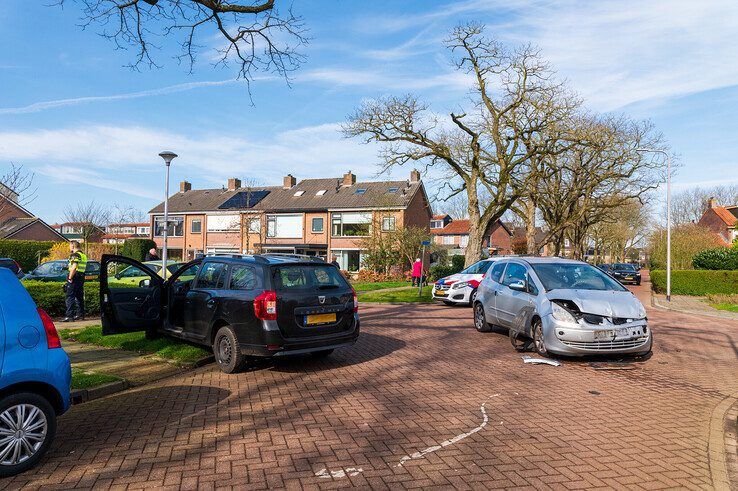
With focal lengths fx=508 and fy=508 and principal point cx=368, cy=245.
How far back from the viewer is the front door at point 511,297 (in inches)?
365

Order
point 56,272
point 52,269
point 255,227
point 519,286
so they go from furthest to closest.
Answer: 1. point 255,227
2. point 52,269
3. point 56,272
4. point 519,286

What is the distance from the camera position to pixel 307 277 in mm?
7254

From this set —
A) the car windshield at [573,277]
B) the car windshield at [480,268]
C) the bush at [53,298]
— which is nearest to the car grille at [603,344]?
the car windshield at [573,277]

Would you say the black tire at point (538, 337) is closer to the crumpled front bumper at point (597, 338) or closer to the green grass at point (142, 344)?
the crumpled front bumper at point (597, 338)

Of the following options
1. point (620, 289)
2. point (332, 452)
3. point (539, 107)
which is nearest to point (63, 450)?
point (332, 452)

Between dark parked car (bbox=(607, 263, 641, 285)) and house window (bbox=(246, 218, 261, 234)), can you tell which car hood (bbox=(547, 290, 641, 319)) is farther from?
house window (bbox=(246, 218, 261, 234))

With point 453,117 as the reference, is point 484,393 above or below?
below

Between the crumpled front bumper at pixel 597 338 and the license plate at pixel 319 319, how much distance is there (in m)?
3.55

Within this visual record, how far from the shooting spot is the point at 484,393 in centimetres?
631

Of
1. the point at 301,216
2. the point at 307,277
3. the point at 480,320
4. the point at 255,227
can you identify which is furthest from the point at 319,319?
the point at 301,216

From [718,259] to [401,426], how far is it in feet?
101

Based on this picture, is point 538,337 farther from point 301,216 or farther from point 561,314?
point 301,216

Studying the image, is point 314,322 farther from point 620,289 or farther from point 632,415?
point 620,289

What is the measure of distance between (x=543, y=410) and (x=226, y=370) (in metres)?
4.17
